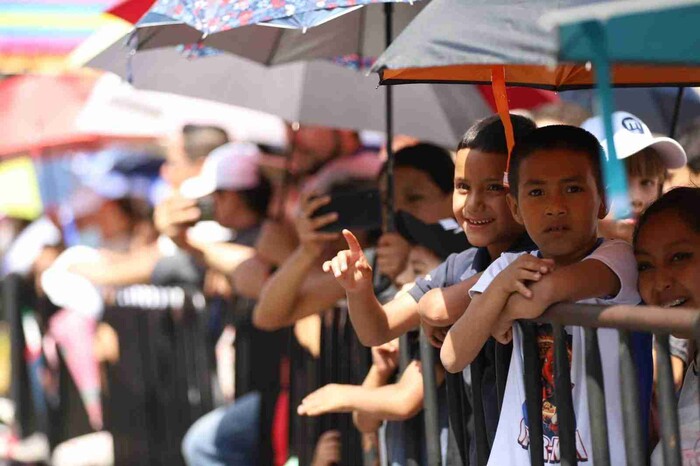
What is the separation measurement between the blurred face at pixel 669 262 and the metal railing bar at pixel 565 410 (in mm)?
331

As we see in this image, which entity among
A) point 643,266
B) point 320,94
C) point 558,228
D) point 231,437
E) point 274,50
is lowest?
point 231,437

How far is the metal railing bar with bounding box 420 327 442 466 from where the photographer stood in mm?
4918

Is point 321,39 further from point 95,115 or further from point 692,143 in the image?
point 95,115

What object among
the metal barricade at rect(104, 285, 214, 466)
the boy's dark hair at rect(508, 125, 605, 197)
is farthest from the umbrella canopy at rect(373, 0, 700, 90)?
the metal barricade at rect(104, 285, 214, 466)

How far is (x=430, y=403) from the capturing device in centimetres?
495

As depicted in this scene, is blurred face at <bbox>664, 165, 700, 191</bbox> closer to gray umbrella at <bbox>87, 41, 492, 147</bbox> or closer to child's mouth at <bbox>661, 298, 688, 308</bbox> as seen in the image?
gray umbrella at <bbox>87, 41, 492, 147</bbox>

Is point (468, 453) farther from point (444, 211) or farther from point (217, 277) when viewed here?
point (217, 277)

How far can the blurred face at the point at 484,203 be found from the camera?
4539mm

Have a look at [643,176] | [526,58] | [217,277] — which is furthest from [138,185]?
[526,58]

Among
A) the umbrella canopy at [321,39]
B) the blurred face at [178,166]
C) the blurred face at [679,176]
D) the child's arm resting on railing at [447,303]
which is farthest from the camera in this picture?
the blurred face at [178,166]

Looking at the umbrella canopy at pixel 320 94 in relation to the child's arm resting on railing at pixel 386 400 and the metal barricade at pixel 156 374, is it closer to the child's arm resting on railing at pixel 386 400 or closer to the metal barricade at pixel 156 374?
the metal barricade at pixel 156 374

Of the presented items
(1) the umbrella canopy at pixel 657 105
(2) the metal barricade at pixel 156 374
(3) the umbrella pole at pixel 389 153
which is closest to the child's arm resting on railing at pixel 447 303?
(3) the umbrella pole at pixel 389 153

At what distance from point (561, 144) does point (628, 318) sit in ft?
2.62

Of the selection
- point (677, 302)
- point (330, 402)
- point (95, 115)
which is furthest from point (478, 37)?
point (95, 115)
